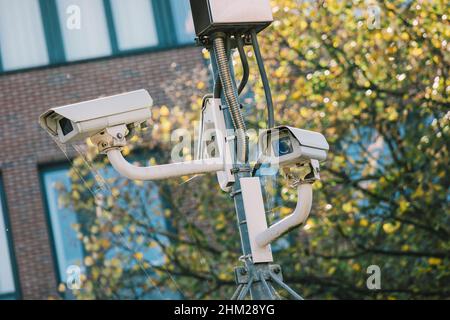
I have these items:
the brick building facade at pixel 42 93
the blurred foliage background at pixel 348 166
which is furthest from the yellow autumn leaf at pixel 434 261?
the brick building facade at pixel 42 93

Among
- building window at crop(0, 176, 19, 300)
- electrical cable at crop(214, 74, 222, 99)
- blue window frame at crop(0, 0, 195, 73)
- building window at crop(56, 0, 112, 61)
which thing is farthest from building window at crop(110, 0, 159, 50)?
electrical cable at crop(214, 74, 222, 99)

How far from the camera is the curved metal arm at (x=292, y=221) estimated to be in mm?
5016

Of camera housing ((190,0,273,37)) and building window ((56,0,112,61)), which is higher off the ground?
building window ((56,0,112,61))

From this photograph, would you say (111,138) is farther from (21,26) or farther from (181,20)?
(21,26)

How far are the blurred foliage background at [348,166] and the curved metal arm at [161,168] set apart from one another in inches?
269

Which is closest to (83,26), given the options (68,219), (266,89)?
(68,219)

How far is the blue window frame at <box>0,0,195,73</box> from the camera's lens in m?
14.4

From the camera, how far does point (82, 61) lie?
15.4m

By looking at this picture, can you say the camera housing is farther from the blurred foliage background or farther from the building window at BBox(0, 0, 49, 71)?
the building window at BBox(0, 0, 49, 71)

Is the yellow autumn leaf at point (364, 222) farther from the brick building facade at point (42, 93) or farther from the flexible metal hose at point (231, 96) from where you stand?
the flexible metal hose at point (231, 96)

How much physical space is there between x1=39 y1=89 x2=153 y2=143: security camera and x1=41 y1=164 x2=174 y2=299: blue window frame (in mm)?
8631

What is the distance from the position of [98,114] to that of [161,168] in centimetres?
48

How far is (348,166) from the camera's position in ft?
42.1
